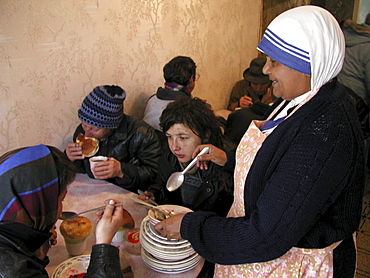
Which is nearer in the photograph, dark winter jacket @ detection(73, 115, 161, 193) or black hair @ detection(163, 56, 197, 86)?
dark winter jacket @ detection(73, 115, 161, 193)

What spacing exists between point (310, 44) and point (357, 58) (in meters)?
2.57

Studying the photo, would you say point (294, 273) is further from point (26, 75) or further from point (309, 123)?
point (26, 75)

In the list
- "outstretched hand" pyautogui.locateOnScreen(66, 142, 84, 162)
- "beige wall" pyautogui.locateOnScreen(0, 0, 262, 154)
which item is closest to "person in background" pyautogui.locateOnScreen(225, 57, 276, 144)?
"beige wall" pyautogui.locateOnScreen(0, 0, 262, 154)

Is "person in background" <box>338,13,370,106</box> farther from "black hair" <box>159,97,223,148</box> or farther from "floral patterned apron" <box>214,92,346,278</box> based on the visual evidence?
"floral patterned apron" <box>214,92,346,278</box>

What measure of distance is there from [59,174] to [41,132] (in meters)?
1.44

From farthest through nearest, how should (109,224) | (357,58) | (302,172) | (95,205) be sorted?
(357,58) < (95,205) < (109,224) < (302,172)

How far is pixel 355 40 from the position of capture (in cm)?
314

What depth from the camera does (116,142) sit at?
2400 mm

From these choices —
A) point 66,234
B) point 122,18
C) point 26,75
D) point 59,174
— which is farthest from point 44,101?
point 59,174

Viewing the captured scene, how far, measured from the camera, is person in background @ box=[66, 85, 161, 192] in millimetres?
2188

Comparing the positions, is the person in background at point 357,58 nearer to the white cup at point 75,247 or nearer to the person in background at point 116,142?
the person in background at point 116,142

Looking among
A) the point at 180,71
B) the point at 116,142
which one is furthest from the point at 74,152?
the point at 180,71

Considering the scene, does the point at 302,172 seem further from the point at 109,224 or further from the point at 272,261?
the point at 109,224

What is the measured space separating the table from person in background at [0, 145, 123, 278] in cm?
26
